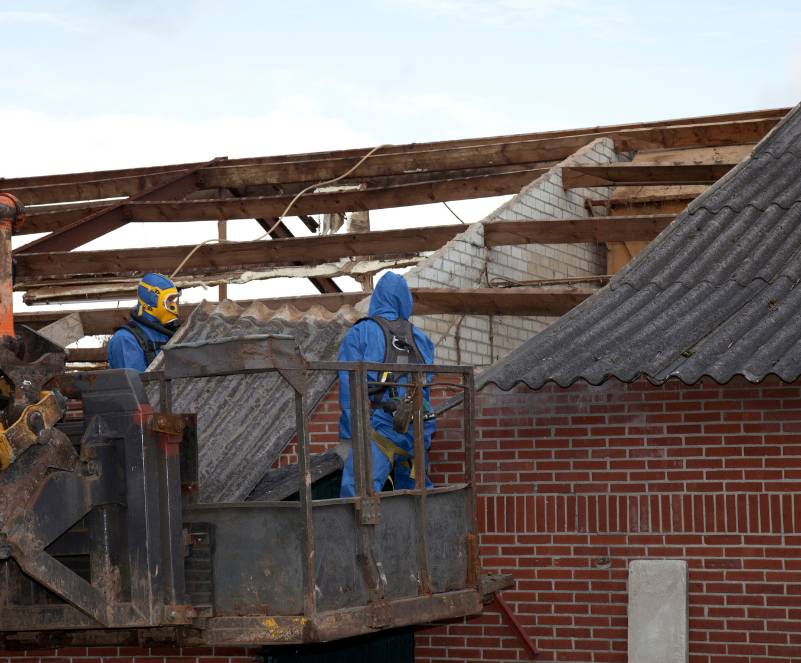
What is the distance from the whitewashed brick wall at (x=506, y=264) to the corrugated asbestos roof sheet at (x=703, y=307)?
1828mm

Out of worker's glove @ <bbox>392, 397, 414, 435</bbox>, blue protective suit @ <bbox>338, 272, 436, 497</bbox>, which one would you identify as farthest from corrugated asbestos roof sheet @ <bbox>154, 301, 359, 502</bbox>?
worker's glove @ <bbox>392, 397, 414, 435</bbox>

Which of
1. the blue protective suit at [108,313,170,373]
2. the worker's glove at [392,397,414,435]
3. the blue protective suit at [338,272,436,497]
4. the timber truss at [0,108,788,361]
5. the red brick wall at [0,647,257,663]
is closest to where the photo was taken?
the worker's glove at [392,397,414,435]

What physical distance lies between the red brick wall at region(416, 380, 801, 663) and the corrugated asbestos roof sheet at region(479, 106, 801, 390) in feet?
1.00

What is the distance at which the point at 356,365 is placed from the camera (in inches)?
259

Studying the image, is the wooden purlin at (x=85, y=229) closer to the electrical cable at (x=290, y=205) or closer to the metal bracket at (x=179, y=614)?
the electrical cable at (x=290, y=205)

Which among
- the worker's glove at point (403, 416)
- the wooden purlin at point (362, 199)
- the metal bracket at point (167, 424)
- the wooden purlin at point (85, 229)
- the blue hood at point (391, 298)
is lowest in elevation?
the worker's glove at point (403, 416)

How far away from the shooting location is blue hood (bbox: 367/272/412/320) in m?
7.89

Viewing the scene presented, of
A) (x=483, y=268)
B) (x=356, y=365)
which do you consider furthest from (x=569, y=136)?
(x=356, y=365)

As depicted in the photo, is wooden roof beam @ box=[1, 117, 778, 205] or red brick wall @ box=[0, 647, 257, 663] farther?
wooden roof beam @ box=[1, 117, 778, 205]

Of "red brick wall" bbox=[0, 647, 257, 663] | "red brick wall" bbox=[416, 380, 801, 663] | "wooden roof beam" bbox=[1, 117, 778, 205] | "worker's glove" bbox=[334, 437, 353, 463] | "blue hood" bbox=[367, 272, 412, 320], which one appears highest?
"wooden roof beam" bbox=[1, 117, 778, 205]

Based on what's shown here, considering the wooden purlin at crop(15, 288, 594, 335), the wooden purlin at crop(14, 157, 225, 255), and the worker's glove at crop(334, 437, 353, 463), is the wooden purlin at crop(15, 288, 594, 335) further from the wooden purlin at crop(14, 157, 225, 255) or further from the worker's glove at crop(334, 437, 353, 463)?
the wooden purlin at crop(14, 157, 225, 255)

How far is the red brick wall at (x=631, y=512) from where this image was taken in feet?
27.6

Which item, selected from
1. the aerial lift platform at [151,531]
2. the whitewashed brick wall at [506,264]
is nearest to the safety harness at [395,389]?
the aerial lift platform at [151,531]

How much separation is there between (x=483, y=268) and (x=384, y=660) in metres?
3.96
